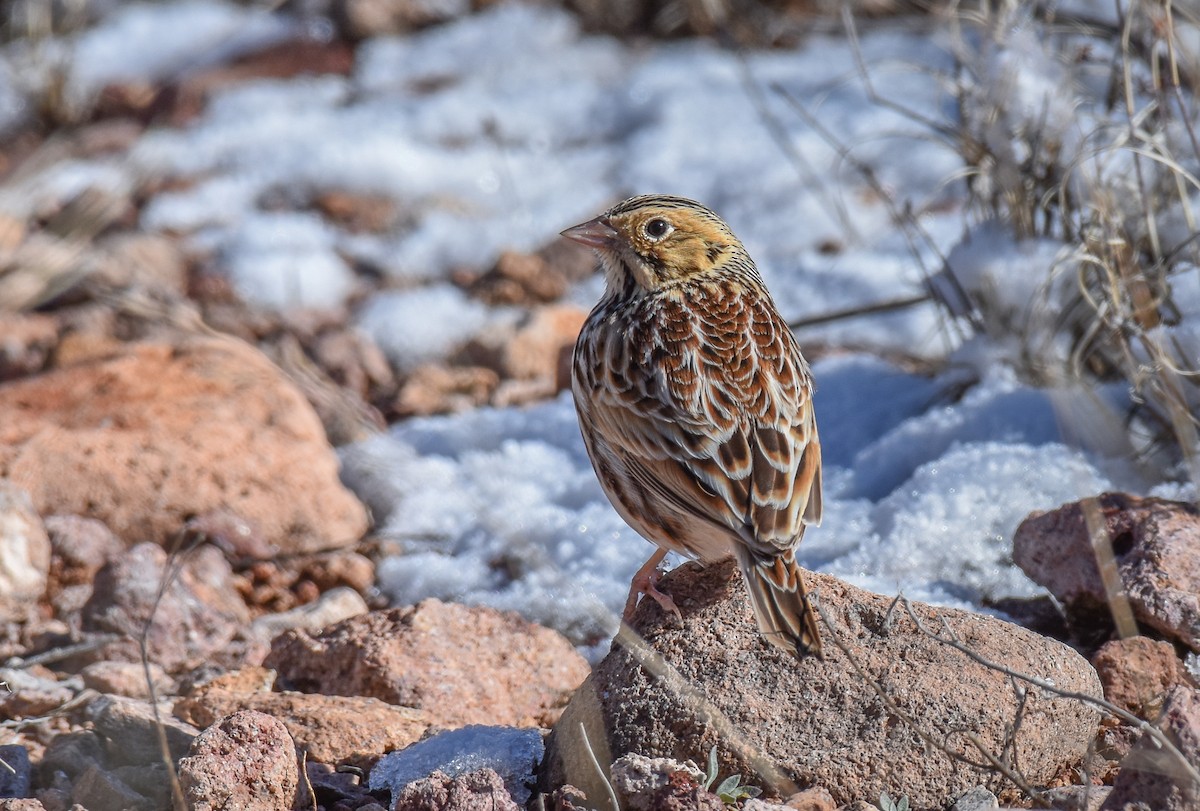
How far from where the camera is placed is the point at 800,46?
9125mm

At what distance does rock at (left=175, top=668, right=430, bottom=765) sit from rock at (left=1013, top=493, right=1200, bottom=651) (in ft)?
5.93

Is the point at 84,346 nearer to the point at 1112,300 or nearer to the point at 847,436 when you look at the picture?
the point at 847,436

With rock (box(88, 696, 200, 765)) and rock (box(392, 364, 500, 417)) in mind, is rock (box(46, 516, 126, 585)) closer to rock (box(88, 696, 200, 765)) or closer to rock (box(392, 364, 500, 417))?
rock (box(88, 696, 200, 765))

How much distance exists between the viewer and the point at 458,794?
3.18 m

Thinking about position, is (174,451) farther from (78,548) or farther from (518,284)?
(518,284)

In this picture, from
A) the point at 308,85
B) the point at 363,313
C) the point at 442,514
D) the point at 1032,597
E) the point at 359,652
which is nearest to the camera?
the point at 359,652

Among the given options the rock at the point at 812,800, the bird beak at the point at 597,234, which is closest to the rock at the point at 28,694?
the bird beak at the point at 597,234

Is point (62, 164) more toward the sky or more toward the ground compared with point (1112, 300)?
more toward the ground

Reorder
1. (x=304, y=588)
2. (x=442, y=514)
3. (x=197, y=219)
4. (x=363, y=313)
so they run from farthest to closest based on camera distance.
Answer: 1. (x=197, y=219)
2. (x=363, y=313)
3. (x=442, y=514)
4. (x=304, y=588)

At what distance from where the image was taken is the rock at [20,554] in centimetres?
477

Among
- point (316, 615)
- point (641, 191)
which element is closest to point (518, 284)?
point (641, 191)

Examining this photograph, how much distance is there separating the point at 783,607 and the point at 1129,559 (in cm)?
121

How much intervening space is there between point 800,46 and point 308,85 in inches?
119

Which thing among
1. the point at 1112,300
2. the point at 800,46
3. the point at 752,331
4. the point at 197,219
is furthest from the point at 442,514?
the point at 800,46
